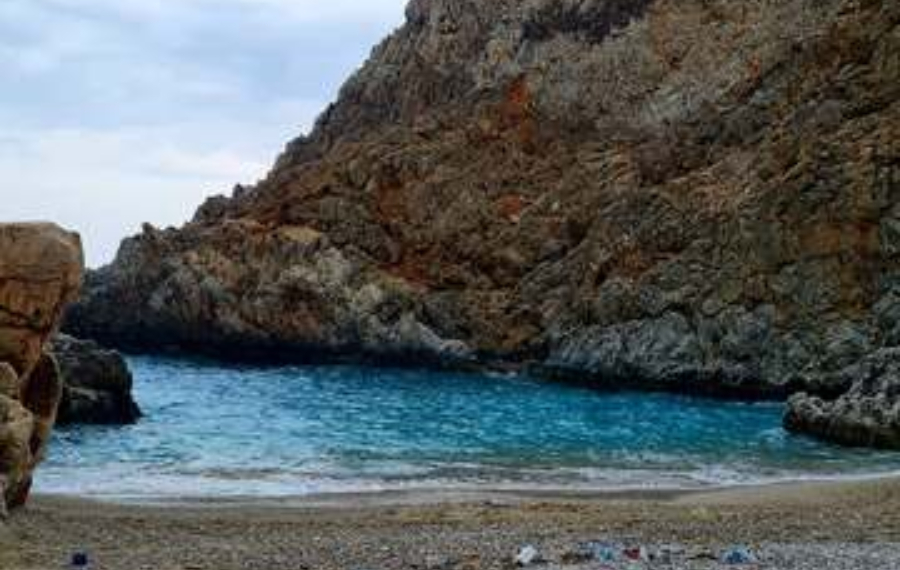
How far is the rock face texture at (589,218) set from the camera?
7206 cm

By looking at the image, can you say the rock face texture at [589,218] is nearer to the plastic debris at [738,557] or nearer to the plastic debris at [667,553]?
the plastic debris at [667,553]

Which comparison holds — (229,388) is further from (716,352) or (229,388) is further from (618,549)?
(618,549)

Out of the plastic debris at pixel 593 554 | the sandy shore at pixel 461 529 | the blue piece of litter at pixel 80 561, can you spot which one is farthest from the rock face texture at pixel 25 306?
the plastic debris at pixel 593 554

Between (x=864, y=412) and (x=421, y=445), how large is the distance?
14598 mm

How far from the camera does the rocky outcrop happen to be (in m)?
47.9

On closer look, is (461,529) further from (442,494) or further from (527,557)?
(442,494)

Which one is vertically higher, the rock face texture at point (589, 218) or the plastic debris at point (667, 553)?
the rock face texture at point (589, 218)

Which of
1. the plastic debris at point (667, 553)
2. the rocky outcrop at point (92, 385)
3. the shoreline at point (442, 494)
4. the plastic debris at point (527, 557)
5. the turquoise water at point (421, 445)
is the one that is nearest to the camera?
the plastic debris at point (527, 557)

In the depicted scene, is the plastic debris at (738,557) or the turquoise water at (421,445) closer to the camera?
the plastic debris at (738,557)

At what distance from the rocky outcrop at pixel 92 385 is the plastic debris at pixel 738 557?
32838mm

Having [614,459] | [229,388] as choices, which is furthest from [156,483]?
[229,388]

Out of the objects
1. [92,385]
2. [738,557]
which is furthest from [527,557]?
[92,385]

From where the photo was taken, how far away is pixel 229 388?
226 ft

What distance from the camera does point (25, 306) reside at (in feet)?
78.0
